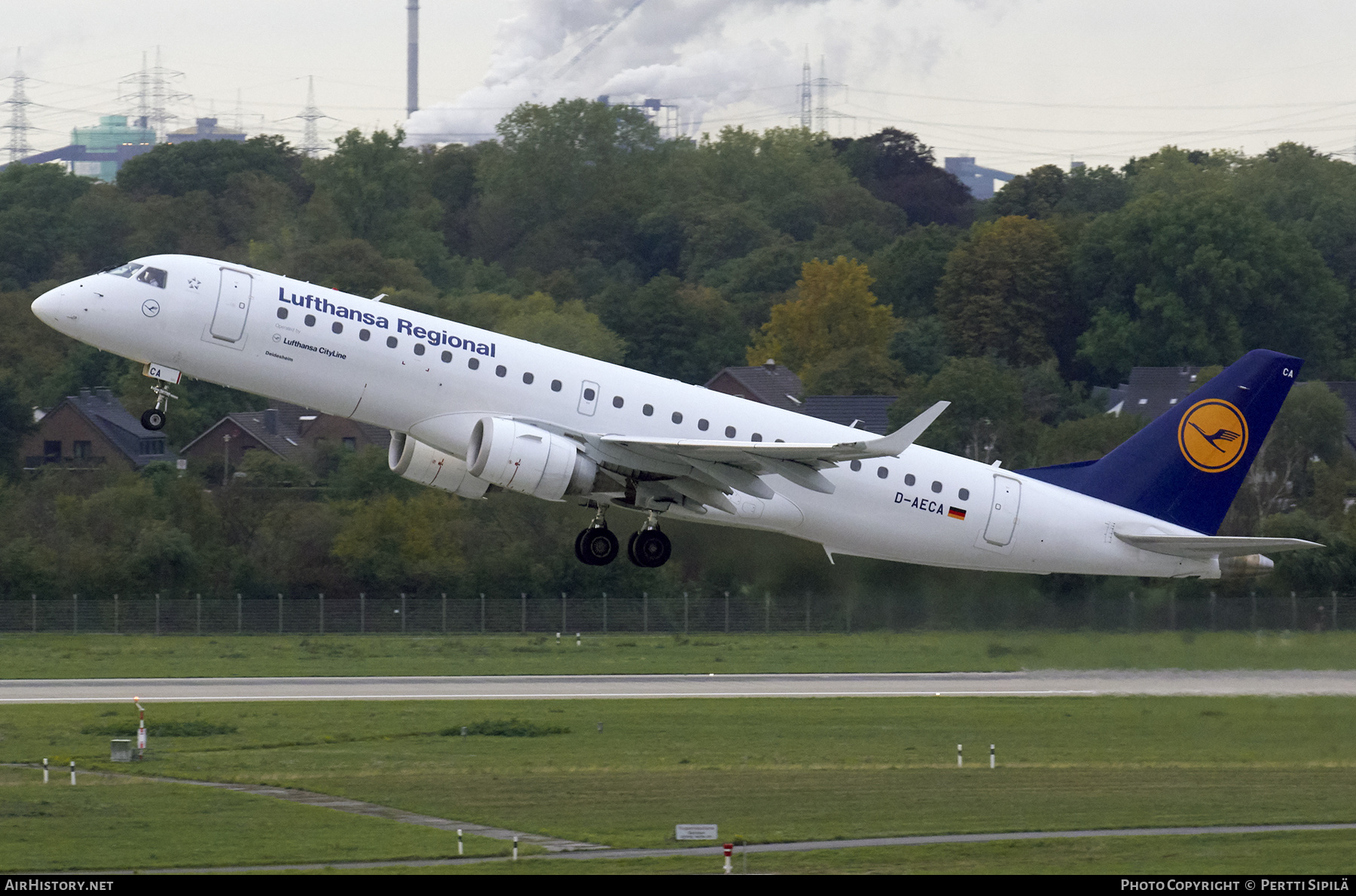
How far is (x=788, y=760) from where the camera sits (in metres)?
37.2

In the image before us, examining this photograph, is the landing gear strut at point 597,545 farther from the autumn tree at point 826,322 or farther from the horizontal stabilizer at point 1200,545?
the autumn tree at point 826,322

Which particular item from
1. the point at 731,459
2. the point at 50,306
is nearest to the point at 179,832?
the point at 50,306

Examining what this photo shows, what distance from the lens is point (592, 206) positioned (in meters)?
140

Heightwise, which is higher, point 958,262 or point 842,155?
point 842,155

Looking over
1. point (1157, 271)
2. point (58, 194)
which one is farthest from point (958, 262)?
point (58, 194)

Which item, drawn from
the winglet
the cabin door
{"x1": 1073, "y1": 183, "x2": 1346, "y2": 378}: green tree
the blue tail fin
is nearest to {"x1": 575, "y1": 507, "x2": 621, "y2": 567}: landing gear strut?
the winglet

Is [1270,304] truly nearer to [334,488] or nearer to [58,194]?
[334,488]

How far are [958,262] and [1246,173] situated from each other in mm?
38447

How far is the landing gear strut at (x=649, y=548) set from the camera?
117 feet

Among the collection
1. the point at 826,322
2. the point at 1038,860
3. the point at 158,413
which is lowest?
the point at 1038,860

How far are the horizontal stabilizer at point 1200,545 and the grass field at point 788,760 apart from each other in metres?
3.54

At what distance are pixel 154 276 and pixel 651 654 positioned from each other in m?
24.5

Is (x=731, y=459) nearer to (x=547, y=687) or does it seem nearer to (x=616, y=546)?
(x=616, y=546)

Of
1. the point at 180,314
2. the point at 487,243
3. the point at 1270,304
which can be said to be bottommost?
the point at 180,314
